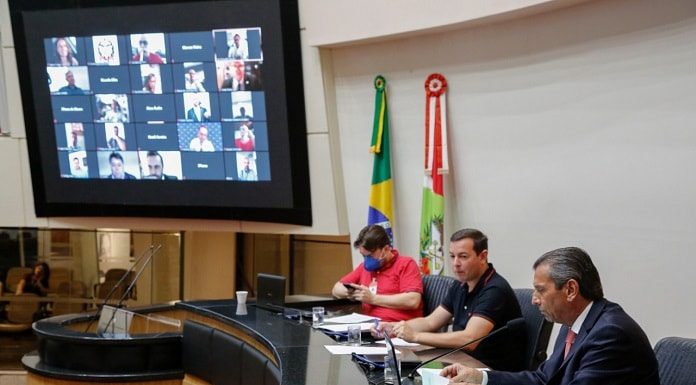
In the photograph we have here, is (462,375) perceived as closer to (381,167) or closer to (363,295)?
(363,295)

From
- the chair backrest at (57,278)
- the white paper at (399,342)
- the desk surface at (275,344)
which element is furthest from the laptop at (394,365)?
the chair backrest at (57,278)

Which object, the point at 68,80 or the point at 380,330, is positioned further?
the point at 68,80

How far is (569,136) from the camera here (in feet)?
16.3

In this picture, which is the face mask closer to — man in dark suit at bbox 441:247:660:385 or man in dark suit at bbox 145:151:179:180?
→ man in dark suit at bbox 441:247:660:385

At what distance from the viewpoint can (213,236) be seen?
331 inches

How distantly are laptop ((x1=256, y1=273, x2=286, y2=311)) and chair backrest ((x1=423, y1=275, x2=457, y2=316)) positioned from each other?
29.9 inches

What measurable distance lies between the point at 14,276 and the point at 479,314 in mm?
6363

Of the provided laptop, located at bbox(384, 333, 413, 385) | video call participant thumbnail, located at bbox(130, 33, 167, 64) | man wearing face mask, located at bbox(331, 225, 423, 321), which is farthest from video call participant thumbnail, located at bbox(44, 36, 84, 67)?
laptop, located at bbox(384, 333, 413, 385)

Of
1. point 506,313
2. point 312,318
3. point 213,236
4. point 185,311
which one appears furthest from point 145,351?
point 213,236

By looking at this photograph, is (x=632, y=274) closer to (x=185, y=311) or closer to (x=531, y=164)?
(x=531, y=164)

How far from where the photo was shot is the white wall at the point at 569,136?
4.36m

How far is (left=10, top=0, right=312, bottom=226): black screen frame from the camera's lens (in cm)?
641

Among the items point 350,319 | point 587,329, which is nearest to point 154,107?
point 350,319

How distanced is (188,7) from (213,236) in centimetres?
251
